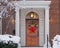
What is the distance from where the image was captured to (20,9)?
93.8ft

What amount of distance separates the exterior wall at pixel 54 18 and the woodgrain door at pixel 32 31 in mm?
1454

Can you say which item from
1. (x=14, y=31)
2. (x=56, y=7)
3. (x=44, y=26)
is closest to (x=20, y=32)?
(x=14, y=31)

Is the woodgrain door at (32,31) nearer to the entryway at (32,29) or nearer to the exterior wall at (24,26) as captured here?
the entryway at (32,29)

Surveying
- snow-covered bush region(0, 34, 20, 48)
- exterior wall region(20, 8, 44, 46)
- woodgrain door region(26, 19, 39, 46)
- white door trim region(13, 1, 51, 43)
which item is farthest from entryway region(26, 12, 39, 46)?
snow-covered bush region(0, 34, 20, 48)

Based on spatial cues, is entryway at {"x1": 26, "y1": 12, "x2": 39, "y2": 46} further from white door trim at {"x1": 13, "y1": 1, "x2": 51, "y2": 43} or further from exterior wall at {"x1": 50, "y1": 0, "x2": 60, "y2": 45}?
white door trim at {"x1": 13, "y1": 1, "x2": 51, "y2": 43}

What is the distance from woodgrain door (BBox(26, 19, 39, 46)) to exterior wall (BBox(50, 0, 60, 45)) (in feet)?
4.77

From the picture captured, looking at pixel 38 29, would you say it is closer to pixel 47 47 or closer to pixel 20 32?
pixel 20 32

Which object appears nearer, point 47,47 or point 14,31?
point 47,47

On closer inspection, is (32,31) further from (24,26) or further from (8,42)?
(8,42)

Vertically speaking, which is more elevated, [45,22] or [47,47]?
[45,22]

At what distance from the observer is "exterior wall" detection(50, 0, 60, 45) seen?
28.7 m

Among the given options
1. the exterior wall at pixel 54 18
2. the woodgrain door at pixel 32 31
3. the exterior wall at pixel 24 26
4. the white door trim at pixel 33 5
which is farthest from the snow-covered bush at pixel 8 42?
the exterior wall at pixel 54 18

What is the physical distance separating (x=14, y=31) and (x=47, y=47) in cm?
558

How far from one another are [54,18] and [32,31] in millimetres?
2495
